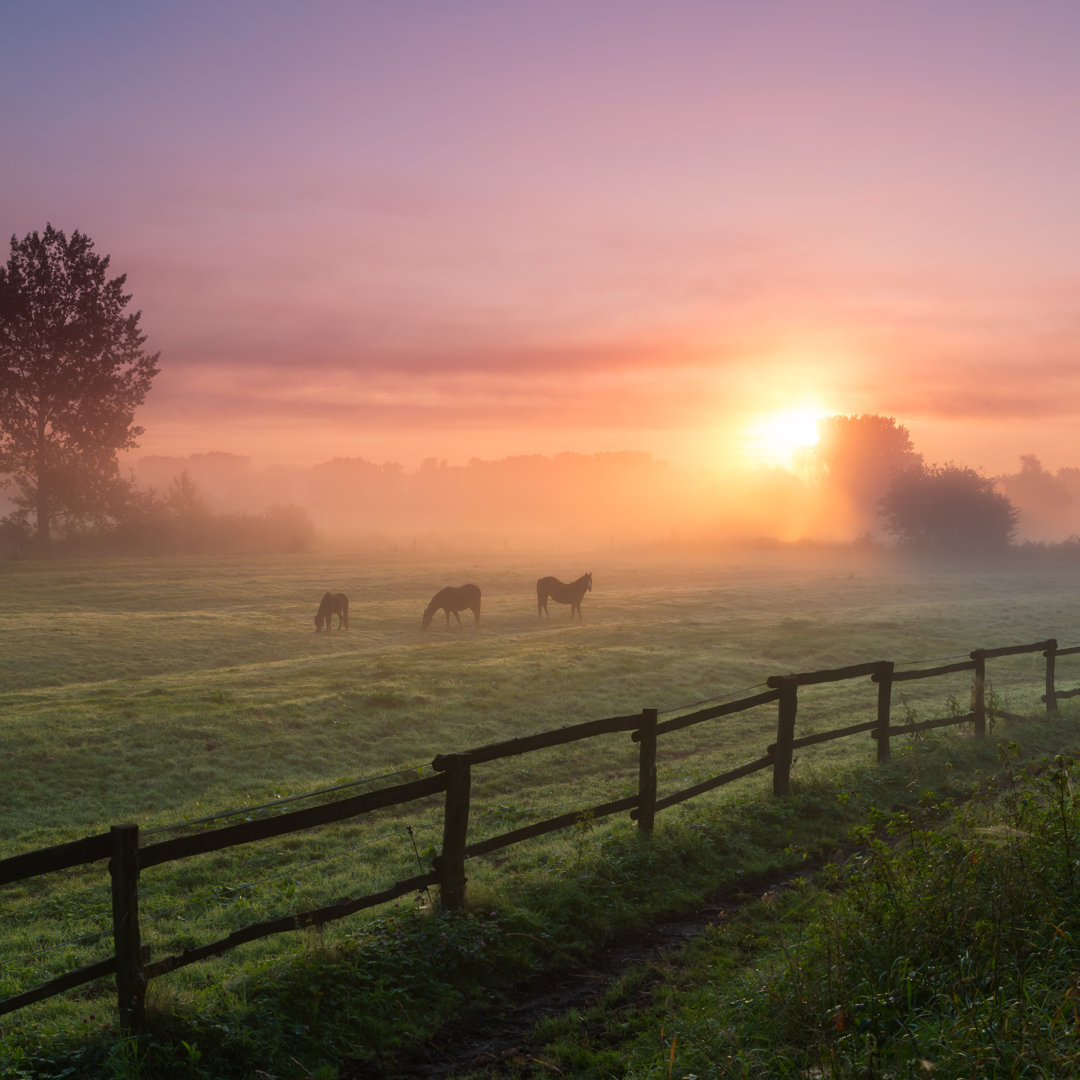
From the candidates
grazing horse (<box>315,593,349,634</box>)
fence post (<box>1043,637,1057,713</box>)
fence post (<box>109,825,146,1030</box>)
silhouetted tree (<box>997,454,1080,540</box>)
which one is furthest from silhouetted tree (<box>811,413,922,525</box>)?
fence post (<box>109,825,146,1030</box>)

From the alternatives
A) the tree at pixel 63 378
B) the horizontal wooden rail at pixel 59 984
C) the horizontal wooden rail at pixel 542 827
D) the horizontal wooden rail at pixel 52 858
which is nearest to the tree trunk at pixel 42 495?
the tree at pixel 63 378

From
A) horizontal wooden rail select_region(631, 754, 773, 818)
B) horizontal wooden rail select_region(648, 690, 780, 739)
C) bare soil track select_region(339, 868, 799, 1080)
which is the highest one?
horizontal wooden rail select_region(648, 690, 780, 739)

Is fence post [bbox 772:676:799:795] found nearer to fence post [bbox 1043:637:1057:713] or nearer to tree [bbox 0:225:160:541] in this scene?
fence post [bbox 1043:637:1057:713]

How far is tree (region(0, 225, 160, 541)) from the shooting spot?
54.0 m

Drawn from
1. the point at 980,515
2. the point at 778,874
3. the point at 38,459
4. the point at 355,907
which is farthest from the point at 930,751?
the point at 980,515

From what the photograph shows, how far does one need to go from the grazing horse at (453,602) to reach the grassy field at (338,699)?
2.36ft

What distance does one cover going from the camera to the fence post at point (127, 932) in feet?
17.7

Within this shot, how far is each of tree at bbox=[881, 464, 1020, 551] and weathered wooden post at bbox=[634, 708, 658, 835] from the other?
7566cm

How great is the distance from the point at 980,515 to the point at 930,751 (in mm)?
72230

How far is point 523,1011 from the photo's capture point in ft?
20.6

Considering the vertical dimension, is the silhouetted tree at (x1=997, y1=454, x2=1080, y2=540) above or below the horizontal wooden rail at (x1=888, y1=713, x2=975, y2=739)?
above

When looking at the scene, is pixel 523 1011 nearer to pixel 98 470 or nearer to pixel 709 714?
pixel 709 714

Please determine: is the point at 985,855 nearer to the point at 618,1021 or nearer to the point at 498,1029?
the point at 618,1021

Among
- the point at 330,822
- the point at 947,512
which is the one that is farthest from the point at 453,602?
the point at 947,512
